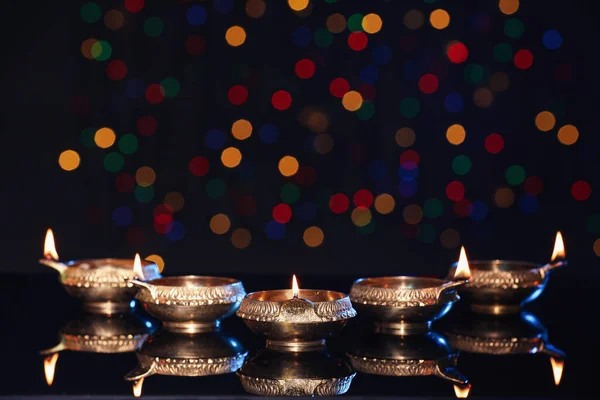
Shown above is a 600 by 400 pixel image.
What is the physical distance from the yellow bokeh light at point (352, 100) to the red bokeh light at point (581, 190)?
819 mm

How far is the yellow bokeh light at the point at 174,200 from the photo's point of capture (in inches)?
132

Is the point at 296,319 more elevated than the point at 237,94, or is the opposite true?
the point at 237,94

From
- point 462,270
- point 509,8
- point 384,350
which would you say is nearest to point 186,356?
point 384,350

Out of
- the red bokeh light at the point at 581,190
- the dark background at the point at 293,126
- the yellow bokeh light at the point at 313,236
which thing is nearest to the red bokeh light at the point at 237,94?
the dark background at the point at 293,126

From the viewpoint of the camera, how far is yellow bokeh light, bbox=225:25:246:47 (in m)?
3.28

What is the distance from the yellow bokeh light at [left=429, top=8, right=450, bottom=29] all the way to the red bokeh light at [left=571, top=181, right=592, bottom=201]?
0.73 m

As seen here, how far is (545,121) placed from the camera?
129 inches

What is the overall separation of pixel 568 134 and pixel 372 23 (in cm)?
79

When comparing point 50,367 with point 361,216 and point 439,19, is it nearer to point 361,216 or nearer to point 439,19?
point 361,216

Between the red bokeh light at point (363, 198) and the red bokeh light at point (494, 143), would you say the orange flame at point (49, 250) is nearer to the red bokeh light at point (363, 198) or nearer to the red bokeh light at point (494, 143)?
the red bokeh light at point (363, 198)

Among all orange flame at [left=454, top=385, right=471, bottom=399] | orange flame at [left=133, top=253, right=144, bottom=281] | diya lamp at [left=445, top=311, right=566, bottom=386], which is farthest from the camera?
orange flame at [left=133, top=253, right=144, bottom=281]

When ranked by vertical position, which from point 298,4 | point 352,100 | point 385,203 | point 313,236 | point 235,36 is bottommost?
point 313,236

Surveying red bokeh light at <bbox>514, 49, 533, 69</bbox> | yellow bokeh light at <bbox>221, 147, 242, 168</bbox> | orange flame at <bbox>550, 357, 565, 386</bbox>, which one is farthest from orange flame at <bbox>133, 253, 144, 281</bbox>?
red bokeh light at <bbox>514, 49, 533, 69</bbox>

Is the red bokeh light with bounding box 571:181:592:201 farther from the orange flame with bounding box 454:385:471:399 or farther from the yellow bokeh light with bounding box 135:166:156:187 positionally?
the orange flame with bounding box 454:385:471:399
